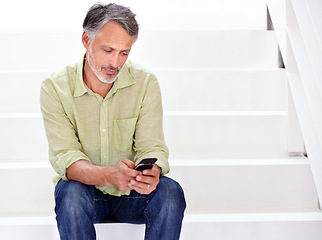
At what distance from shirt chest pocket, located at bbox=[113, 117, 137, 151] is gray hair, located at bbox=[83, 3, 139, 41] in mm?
306

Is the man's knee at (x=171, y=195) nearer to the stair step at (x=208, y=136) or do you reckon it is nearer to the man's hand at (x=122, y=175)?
the man's hand at (x=122, y=175)

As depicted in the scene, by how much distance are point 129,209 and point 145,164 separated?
9.6 inches

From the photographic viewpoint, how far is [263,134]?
224 cm

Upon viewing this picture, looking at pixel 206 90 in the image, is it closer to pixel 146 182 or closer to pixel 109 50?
A: pixel 109 50

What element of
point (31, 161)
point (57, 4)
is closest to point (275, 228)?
point (31, 161)

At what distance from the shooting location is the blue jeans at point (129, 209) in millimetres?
1507

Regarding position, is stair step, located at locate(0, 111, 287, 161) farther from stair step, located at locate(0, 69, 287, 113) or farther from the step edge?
the step edge

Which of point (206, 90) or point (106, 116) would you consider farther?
point (206, 90)

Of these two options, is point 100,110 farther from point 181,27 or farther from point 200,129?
point 181,27

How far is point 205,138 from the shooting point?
88.3 inches

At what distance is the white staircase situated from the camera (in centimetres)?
183

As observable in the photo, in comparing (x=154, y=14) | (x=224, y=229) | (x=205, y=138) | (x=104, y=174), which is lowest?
(x=224, y=229)

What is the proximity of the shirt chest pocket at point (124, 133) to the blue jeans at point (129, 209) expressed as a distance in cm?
18

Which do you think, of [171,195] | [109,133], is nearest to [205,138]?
[109,133]
